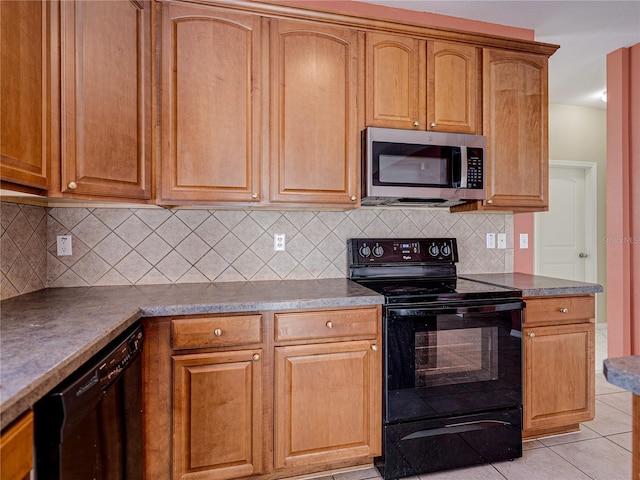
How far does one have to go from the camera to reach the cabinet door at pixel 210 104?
6.07 ft

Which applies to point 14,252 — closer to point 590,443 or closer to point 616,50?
point 590,443


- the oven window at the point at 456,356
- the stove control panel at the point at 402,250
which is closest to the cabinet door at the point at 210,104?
the stove control panel at the point at 402,250

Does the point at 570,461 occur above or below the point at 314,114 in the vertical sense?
below

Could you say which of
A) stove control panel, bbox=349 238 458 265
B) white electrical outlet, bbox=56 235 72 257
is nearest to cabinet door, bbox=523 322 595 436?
stove control panel, bbox=349 238 458 265

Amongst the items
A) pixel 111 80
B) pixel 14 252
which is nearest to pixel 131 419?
pixel 14 252

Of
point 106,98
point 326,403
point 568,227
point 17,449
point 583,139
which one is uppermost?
point 583,139

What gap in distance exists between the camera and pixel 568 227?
14.3 ft

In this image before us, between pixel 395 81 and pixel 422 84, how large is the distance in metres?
0.17

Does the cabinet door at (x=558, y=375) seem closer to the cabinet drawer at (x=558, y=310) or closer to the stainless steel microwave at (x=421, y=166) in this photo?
the cabinet drawer at (x=558, y=310)

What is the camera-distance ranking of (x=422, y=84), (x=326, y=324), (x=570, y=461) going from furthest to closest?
(x=422, y=84) < (x=570, y=461) < (x=326, y=324)

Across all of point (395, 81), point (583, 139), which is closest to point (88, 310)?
point (395, 81)

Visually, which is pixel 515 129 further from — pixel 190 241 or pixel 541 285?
pixel 190 241

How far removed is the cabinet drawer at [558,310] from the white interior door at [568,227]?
7.69 ft

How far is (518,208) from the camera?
2354mm
